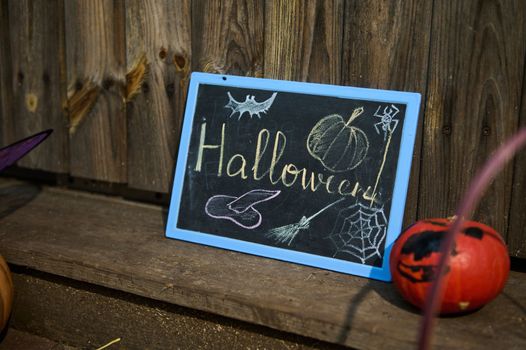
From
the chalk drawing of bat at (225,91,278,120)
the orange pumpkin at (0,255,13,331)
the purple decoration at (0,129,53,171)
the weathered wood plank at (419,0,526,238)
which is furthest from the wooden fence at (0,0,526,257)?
the orange pumpkin at (0,255,13,331)

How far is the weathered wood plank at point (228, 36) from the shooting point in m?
2.20

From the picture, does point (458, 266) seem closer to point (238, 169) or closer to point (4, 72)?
point (238, 169)

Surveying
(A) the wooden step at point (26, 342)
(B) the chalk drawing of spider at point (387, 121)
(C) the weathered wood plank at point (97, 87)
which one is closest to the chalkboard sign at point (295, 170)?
(B) the chalk drawing of spider at point (387, 121)

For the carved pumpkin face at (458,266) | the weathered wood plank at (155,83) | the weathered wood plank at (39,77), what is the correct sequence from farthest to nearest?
the weathered wood plank at (39,77) < the weathered wood plank at (155,83) < the carved pumpkin face at (458,266)

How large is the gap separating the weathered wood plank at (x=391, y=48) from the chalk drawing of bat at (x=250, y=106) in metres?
0.28

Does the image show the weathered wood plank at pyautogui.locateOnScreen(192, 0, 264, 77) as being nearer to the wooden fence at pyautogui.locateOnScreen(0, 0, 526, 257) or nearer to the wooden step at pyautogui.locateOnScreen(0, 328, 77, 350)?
the wooden fence at pyautogui.locateOnScreen(0, 0, 526, 257)

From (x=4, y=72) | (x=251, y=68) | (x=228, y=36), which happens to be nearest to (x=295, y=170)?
(x=251, y=68)

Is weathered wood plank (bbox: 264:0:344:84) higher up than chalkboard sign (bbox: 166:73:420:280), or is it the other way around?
weathered wood plank (bbox: 264:0:344:84)

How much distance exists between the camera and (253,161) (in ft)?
7.03

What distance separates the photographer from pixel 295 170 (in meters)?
2.06

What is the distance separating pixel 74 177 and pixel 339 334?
1.66m

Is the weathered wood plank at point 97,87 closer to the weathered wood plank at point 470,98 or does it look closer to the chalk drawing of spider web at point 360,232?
the chalk drawing of spider web at point 360,232

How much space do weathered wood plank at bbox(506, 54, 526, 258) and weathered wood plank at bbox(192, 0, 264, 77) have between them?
2.98 ft

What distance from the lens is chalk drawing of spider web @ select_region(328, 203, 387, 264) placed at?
191 centimetres
